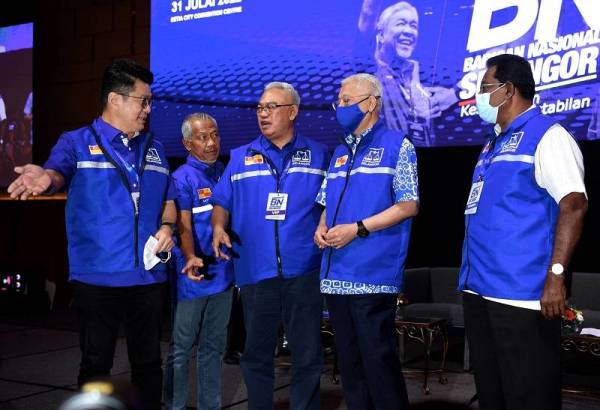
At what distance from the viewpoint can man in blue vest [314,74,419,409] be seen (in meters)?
2.33

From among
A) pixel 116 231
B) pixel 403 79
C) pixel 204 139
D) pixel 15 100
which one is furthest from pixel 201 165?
pixel 15 100

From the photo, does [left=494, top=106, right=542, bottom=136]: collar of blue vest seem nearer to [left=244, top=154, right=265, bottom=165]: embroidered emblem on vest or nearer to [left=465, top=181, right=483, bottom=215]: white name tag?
[left=465, top=181, right=483, bottom=215]: white name tag

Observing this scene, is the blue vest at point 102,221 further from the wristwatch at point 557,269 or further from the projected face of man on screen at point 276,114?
the wristwatch at point 557,269

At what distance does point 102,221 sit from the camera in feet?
7.22

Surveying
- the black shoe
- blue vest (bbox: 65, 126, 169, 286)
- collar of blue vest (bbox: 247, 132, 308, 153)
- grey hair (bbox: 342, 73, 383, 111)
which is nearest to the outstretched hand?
blue vest (bbox: 65, 126, 169, 286)

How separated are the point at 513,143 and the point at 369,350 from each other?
895 millimetres

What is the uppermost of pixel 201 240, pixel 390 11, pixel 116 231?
pixel 390 11

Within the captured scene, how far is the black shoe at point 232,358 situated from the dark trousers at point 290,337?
180 cm

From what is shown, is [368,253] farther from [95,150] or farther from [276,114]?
[95,150]

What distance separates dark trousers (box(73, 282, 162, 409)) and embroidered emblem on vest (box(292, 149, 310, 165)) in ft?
2.51

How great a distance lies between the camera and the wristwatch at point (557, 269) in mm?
1841

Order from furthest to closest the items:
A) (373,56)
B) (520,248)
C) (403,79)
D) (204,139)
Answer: (373,56)
(403,79)
(204,139)
(520,248)

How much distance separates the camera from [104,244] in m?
2.19

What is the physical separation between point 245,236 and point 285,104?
1.91 feet
